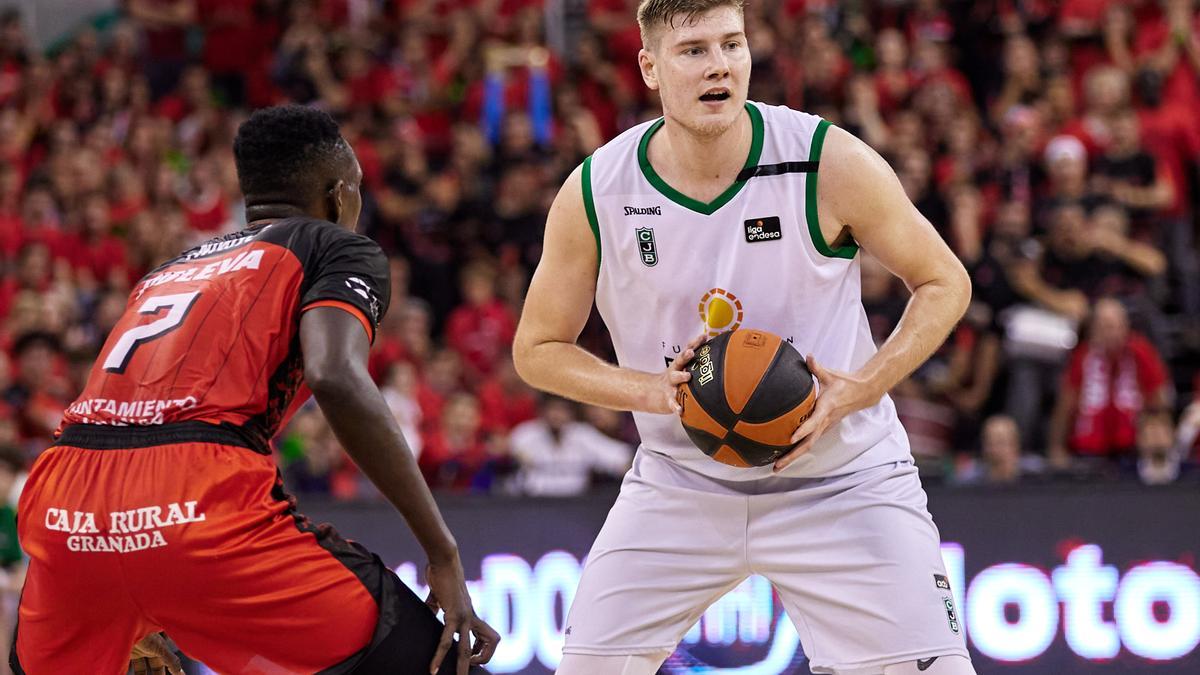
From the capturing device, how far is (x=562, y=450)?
10203 millimetres

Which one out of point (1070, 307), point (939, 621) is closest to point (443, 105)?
point (1070, 307)

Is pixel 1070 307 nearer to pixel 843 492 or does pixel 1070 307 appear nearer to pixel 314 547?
pixel 843 492

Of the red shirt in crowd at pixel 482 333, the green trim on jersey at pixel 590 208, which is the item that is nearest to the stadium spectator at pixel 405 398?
the red shirt in crowd at pixel 482 333

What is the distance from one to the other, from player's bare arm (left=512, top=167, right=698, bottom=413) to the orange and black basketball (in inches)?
17.0

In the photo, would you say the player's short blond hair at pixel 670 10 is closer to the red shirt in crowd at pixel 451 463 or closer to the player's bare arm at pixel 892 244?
the player's bare arm at pixel 892 244

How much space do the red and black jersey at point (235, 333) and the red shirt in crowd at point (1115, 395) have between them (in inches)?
288

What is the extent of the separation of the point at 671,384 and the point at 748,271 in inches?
18.3

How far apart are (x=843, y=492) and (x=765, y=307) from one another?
0.58 metres

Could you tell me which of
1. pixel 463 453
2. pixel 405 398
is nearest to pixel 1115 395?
pixel 463 453

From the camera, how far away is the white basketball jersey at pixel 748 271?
437 centimetres

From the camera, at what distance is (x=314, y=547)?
11.8 ft

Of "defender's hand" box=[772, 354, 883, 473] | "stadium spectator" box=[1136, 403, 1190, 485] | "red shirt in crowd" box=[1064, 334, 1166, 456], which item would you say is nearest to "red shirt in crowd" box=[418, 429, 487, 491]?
"red shirt in crowd" box=[1064, 334, 1166, 456]

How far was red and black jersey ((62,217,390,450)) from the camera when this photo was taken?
3.58 meters

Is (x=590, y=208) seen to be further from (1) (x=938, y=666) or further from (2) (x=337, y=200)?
(1) (x=938, y=666)
